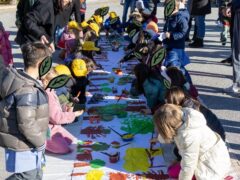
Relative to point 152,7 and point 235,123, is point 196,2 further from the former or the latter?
point 235,123

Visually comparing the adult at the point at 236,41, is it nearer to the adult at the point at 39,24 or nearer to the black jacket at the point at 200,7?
the adult at the point at 39,24

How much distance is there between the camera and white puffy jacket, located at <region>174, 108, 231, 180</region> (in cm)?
301

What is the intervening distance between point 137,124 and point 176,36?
5.25 ft

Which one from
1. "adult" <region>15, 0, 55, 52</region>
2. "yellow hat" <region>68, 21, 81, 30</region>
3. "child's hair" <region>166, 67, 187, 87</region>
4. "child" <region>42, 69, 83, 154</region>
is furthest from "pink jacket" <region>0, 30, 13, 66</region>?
"child's hair" <region>166, 67, 187, 87</region>

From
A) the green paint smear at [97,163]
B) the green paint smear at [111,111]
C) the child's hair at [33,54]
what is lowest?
the green paint smear at [97,163]

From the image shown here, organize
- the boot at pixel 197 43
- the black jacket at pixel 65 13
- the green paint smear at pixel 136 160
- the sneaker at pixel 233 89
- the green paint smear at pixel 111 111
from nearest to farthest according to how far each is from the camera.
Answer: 1. the green paint smear at pixel 136 160
2. the green paint smear at pixel 111 111
3. the sneaker at pixel 233 89
4. the black jacket at pixel 65 13
5. the boot at pixel 197 43

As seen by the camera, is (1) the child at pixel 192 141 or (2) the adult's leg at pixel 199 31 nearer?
(1) the child at pixel 192 141

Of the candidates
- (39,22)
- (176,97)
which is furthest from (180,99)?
(39,22)

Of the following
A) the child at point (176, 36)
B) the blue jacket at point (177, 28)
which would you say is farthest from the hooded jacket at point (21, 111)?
the blue jacket at point (177, 28)

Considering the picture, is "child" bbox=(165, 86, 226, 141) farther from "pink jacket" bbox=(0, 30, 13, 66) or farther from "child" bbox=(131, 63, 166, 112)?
"pink jacket" bbox=(0, 30, 13, 66)

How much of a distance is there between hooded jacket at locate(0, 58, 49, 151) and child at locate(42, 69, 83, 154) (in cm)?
95

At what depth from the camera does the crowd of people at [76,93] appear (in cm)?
282

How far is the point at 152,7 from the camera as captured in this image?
9.23 m

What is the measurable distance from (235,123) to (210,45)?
13.5ft
